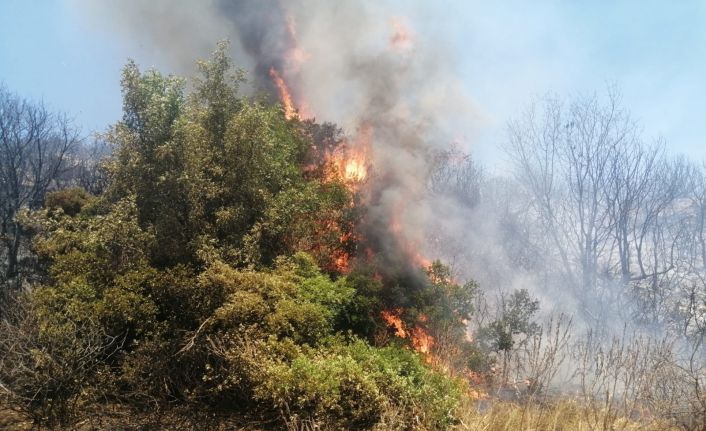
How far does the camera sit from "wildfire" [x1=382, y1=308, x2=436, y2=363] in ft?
41.7

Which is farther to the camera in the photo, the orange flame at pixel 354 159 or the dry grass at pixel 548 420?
the orange flame at pixel 354 159

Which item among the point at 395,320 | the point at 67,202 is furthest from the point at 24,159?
the point at 395,320

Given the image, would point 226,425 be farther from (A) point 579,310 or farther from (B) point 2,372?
(A) point 579,310

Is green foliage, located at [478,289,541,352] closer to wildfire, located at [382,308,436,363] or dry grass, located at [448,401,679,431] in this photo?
wildfire, located at [382,308,436,363]

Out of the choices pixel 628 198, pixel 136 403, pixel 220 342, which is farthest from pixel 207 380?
pixel 628 198

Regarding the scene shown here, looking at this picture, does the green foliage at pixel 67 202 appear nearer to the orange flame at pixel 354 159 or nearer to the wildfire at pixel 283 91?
the wildfire at pixel 283 91

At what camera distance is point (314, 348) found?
30.9 feet

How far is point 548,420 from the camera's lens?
23.5ft

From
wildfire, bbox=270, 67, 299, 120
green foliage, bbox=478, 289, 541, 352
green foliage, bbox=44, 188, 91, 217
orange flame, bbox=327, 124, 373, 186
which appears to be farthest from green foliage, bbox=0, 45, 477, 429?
wildfire, bbox=270, 67, 299, 120

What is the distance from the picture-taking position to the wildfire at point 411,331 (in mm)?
12711

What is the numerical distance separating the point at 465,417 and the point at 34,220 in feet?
35.4

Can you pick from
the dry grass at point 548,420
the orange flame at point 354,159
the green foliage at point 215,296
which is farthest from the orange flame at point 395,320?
the orange flame at point 354,159

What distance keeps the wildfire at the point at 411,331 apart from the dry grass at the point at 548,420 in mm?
4733

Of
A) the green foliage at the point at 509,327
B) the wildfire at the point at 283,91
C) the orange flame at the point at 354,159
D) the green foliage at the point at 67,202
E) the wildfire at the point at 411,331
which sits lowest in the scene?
the wildfire at the point at 411,331
